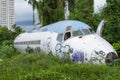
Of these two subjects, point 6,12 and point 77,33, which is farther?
point 6,12

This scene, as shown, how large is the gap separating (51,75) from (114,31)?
1261 cm

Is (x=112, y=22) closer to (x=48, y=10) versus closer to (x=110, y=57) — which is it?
(x=110, y=57)

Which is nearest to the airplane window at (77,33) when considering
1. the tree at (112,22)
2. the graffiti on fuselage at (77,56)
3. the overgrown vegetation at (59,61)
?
the overgrown vegetation at (59,61)

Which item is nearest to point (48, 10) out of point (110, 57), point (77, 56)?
point (77, 56)

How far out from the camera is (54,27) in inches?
795

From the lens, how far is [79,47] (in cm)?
1684

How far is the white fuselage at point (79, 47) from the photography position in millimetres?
15852

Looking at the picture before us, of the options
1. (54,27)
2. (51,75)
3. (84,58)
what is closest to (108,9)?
(54,27)

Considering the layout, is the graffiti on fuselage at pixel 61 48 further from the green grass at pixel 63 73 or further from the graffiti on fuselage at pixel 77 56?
the green grass at pixel 63 73

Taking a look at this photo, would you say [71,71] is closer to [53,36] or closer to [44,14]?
[53,36]

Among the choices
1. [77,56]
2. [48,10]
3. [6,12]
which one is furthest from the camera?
[6,12]

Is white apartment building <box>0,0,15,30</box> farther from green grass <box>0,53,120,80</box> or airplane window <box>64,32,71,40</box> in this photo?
green grass <box>0,53,120,80</box>

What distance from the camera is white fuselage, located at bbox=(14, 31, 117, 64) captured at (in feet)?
52.0

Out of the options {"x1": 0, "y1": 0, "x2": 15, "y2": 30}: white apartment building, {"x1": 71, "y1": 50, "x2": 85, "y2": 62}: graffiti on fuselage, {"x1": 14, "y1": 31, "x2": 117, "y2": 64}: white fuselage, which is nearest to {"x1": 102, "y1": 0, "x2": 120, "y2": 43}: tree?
{"x1": 14, "y1": 31, "x2": 117, "y2": 64}: white fuselage
